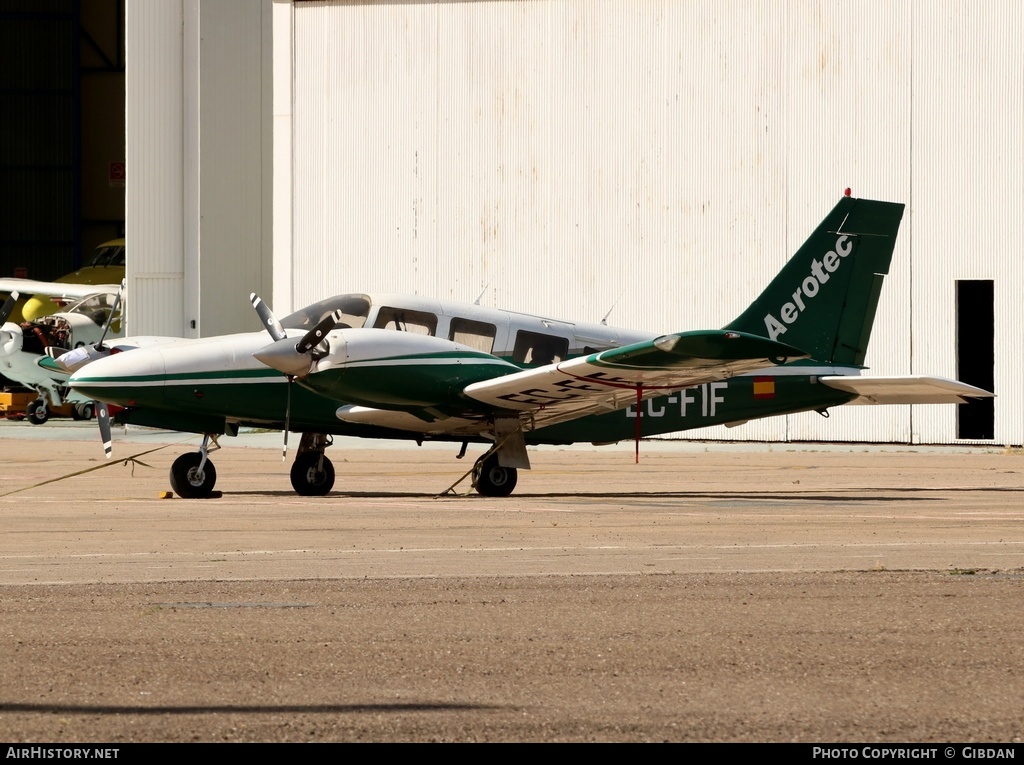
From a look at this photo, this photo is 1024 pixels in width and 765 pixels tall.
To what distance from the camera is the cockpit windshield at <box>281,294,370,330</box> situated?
615 inches

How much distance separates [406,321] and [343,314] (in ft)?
2.34

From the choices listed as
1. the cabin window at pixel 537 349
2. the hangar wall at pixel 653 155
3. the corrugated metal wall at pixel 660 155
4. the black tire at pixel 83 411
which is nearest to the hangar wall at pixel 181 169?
the hangar wall at pixel 653 155

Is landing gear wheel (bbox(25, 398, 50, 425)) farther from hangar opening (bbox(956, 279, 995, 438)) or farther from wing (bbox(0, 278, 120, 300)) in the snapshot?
hangar opening (bbox(956, 279, 995, 438))

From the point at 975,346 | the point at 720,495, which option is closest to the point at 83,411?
the point at 975,346

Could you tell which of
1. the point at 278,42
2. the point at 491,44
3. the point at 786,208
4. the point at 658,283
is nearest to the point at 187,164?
the point at 278,42

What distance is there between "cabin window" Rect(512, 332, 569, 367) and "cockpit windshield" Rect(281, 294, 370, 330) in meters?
1.91

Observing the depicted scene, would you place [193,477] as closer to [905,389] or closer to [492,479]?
[492,479]

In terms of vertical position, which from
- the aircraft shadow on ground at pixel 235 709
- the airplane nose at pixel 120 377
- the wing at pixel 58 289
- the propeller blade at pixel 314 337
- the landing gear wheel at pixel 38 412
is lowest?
the landing gear wheel at pixel 38 412

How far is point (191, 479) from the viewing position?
15.8 meters

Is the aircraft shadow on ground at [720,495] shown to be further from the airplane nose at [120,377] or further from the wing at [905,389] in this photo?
the airplane nose at [120,377]

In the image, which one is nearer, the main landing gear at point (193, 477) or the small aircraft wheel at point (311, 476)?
the main landing gear at point (193, 477)

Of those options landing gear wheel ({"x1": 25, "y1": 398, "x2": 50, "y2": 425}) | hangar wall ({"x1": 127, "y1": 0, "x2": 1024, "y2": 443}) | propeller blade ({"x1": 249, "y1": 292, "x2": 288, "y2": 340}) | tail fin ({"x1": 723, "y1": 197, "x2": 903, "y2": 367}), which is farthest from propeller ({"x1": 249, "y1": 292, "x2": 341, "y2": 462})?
landing gear wheel ({"x1": 25, "y1": 398, "x2": 50, "y2": 425})

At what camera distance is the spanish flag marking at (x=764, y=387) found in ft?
57.1

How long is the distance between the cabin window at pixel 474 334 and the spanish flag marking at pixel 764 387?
3.45 m
